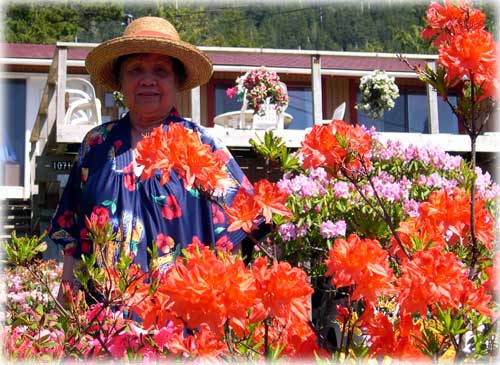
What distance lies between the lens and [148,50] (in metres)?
2.86

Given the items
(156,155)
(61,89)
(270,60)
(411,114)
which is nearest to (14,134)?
(270,60)

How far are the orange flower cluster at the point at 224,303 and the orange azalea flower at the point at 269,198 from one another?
188 millimetres

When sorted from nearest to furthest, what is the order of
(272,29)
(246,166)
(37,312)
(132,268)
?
(132,268) < (37,312) < (246,166) < (272,29)

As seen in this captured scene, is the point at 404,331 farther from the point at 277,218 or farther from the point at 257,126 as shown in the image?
the point at 257,126

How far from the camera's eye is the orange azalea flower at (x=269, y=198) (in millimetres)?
1619

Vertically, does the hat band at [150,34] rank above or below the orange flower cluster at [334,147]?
above

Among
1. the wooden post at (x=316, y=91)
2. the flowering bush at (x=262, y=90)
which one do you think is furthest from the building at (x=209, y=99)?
the wooden post at (x=316, y=91)

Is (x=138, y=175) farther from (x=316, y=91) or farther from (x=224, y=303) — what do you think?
(x=316, y=91)

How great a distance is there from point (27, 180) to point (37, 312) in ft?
42.4

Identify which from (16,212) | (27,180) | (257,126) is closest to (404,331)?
(257,126)

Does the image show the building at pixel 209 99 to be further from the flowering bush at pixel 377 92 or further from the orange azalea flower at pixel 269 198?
the orange azalea flower at pixel 269 198

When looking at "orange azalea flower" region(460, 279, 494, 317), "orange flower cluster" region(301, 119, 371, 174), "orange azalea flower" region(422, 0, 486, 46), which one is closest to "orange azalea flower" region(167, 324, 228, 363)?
"orange azalea flower" region(460, 279, 494, 317)

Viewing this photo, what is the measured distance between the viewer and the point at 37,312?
171cm

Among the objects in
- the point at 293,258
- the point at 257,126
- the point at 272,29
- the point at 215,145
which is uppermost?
the point at 272,29
